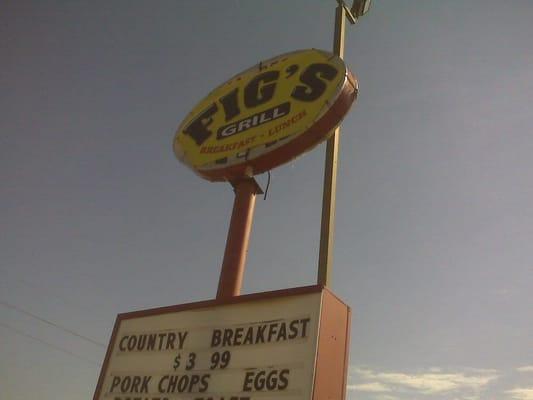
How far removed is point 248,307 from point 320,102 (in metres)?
2.35

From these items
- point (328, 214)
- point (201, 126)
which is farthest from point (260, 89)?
point (328, 214)

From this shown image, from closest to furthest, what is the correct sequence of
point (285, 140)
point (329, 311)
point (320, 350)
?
1. point (320, 350)
2. point (329, 311)
3. point (285, 140)

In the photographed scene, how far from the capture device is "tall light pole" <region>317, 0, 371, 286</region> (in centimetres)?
536

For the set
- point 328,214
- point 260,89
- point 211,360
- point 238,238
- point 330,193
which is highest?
point 260,89

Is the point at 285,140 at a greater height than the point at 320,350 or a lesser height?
greater

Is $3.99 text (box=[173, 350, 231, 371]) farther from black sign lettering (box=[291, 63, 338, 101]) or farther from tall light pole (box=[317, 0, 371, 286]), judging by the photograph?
black sign lettering (box=[291, 63, 338, 101])

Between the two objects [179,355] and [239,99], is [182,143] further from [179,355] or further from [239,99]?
[179,355]

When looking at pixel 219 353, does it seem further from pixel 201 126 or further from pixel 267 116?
pixel 201 126

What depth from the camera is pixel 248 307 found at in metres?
3.67

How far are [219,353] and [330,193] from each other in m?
3.04

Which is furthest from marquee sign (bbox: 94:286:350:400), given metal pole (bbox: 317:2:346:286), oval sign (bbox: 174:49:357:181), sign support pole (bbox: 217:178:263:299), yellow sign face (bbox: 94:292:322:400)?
oval sign (bbox: 174:49:357:181)

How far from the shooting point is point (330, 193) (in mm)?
6027

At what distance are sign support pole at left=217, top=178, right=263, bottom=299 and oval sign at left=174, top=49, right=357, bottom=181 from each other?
19 centimetres

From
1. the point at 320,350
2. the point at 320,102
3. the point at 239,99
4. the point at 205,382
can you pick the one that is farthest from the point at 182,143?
the point at 320,350
